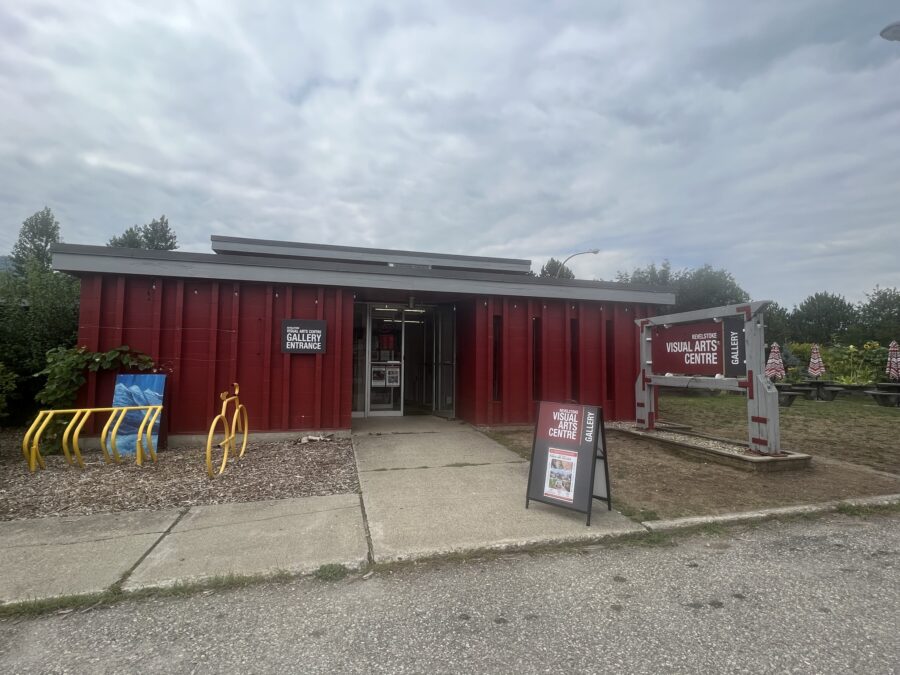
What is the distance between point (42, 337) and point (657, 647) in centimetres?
1298

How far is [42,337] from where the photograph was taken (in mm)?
10367

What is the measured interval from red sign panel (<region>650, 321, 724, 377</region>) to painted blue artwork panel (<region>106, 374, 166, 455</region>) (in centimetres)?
873

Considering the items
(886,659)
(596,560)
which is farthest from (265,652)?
(886,659)

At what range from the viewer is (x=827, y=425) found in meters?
10.9

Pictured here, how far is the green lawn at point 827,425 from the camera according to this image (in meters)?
7.83

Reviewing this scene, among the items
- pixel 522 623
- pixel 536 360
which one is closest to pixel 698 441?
pixel 536 360

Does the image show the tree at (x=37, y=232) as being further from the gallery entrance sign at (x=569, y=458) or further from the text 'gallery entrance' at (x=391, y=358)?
the gallery entrance sign at (x=569, y=458)

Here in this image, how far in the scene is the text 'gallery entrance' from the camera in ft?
35.9

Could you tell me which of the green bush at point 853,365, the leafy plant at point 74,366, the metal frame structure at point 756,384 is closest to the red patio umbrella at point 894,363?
the green bush at point 853,365

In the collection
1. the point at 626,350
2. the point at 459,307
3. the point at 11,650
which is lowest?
the point at 11,650

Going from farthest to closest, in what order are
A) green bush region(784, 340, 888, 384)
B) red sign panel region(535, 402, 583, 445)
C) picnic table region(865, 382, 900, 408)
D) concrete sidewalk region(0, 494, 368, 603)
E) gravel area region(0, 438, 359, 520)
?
green bush region(784, 340, 888, 384)
picnic table region(865, 382, 900, 408)
gravel area region(0, 438, 359, 520)
red sign panel region(535, 402, 583, 445)
concrete sidewalk region(0, 494, 368, 603)

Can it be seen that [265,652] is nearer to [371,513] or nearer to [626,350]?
[371,513]

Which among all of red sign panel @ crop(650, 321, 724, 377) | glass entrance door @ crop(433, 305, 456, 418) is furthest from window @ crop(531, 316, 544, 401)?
red sign panel @ crop(650, 321, 724, 377)

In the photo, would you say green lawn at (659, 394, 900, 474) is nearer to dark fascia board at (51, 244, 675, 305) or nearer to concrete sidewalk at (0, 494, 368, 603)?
dark fascia board at (51, 244, 675, 305)
